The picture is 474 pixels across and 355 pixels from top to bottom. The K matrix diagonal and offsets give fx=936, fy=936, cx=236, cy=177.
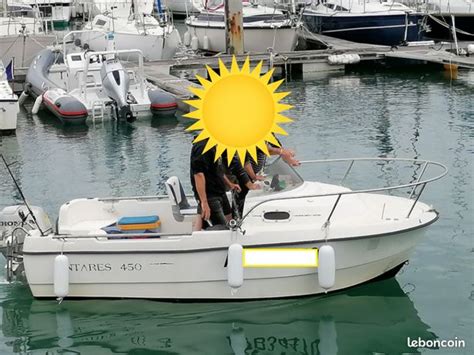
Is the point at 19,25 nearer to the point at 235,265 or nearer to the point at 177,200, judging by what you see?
the point at 177,200

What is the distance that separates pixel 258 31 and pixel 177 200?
24.0 meters

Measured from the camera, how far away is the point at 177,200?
35.5ft

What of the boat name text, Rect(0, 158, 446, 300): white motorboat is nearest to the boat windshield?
Rect(0, 158, 446, 300): white motorboat

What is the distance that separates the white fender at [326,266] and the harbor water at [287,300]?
1.70ft

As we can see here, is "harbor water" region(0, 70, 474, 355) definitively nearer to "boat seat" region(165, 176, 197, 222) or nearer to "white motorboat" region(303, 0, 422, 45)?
"boat seat" region(165, 176, 197, 222)

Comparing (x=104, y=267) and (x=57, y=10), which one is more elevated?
(x=57, y=10)

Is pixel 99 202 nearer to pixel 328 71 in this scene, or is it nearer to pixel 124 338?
pixel 124 338

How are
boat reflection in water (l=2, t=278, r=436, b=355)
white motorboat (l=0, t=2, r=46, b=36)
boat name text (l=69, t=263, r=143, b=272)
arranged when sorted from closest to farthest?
boat reflection in water (l=2, t=278, r=436, b=355)
boat name text (l=69, t=263, r=143, b=272)
white motorboat (l=0, t=2, r=46, b=36)

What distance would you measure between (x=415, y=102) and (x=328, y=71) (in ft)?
21.7

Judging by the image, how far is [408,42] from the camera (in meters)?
34.5

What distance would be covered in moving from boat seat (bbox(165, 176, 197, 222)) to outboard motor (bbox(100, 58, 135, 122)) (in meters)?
13.3

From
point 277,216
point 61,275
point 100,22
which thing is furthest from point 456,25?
point 61,275

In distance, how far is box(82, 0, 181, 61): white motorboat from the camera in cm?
3378

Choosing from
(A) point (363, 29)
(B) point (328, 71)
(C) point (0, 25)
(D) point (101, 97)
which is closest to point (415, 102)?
(B) point (328, 71)
